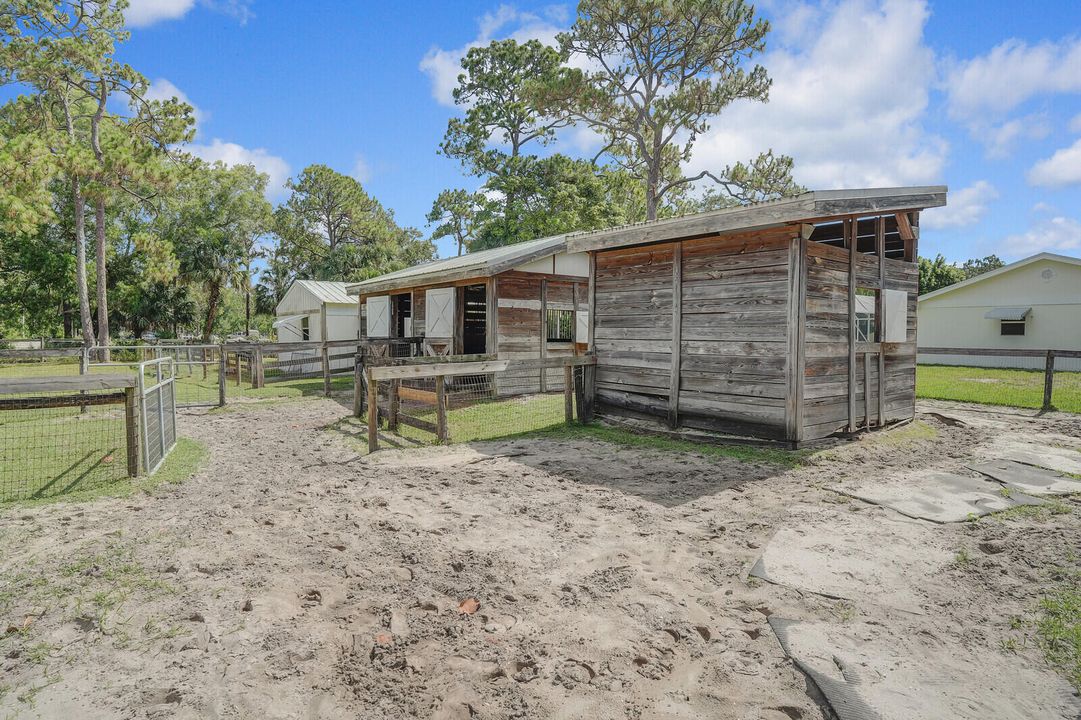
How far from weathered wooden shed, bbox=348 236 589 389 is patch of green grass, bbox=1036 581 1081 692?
9732mm

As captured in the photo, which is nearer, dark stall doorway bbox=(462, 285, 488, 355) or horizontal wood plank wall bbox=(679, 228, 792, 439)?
horizontal wood plank wall bbox=(679, 228, 792, 439)

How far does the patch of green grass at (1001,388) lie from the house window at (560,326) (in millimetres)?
8011

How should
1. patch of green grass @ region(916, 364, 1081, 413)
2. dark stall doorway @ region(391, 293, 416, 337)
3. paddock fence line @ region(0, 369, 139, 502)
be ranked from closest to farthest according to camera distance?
1. paddock fence line @ region(0, 369, 139, 502)
2. patch of green grass @ region(916, 364, 1081, 413)
3. dark stall doorway @ region(391, 293, 416, 337)

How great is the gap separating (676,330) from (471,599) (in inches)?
213

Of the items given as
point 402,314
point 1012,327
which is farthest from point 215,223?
point 1012,327

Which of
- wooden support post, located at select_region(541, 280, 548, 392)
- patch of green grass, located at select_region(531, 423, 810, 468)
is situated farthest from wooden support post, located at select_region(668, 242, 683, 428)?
wooden support post, located at select_region(541, 280, 548, 392)

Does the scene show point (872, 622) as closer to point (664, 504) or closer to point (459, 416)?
point (664, 504)

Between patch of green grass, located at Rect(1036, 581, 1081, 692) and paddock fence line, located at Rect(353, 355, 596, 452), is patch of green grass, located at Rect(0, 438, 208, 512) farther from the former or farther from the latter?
patch of green grass, located at Rect(1036, 581, 1081, 692)

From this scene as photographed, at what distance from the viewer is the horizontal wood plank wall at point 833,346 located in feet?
22.4

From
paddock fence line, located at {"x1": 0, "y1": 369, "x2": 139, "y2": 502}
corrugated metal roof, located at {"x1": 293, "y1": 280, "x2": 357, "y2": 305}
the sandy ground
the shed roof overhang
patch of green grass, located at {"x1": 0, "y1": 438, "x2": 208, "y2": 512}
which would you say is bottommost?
the sandy ground

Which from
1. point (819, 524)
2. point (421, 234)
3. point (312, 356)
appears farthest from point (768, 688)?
point (421, 234)

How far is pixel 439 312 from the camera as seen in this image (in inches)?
549

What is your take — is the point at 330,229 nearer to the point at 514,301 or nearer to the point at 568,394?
the point at 514,301

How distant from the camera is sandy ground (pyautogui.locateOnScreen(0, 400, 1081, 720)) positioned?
2.36m
